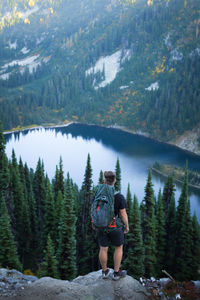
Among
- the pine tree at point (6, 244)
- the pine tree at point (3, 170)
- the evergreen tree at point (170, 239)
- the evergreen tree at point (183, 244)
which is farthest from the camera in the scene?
the evergreen tree at point (170, 239)

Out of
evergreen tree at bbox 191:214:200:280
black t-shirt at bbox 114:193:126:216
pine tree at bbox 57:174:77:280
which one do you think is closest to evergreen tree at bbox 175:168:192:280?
evergreen tree at bbox 191:214:200:280

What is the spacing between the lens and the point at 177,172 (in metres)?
123

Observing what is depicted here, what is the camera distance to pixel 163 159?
470 ft

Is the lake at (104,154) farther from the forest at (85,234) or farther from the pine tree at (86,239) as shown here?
the pine tree at (86,239)

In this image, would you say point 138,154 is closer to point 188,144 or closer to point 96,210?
point 188,144

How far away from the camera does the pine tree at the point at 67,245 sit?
34.2m

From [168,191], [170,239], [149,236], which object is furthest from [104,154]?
[149,236]

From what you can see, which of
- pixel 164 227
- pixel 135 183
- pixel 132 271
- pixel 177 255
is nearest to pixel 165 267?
pixel 177 255

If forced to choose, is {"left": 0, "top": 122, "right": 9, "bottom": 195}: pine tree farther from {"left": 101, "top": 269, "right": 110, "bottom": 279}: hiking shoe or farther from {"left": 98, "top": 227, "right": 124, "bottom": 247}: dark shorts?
{"left": 98, "top": 227, "right": 124, "bottom": 247}: dark shorts

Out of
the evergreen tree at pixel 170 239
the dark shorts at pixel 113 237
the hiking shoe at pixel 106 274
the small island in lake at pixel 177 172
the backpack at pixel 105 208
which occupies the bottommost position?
the evergreen tree at pixel 170 239

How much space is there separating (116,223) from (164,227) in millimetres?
45331

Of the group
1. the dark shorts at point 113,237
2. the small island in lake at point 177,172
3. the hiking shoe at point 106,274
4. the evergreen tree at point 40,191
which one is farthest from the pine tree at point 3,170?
the small island in lake at point 177,172

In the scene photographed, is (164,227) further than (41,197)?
No

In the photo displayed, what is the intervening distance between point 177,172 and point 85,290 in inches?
4593
